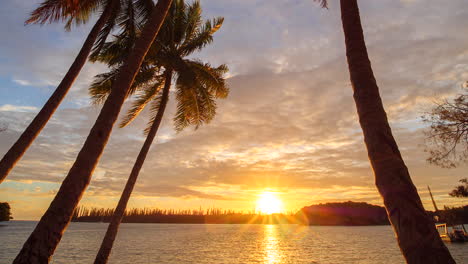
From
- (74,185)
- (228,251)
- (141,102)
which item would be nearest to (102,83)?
(141,102)

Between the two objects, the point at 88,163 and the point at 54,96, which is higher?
the point at 54,96

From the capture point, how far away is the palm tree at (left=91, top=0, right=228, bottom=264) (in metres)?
13.8

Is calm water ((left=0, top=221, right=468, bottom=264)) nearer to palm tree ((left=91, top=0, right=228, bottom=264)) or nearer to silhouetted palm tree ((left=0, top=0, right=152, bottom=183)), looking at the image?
palm tree ((left=91, top=0, right=228, bottom=264))

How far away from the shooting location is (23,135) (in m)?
8.23

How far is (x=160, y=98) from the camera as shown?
14859 millimetres

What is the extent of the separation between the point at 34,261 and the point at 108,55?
1200cm

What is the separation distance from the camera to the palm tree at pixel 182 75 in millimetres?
13789

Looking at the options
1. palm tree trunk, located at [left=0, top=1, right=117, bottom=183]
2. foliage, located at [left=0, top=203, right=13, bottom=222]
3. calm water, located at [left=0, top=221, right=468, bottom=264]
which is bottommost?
calm water, located at [left=0, top=221, right=468, bottom=264]

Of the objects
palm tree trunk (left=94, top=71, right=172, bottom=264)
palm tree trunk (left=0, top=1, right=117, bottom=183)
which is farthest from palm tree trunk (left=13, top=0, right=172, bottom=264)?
palm tree trunk (left=94, top=71, right=172, bottom=264)

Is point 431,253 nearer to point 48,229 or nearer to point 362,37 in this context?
point 362,37

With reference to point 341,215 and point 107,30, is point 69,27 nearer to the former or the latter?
point 107,30

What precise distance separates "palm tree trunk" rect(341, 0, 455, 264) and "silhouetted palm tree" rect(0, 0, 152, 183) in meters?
9.23

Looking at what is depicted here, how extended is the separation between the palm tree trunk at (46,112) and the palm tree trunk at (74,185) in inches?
198

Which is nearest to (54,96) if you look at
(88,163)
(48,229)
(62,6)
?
(62,6)
